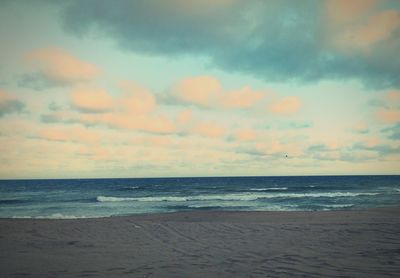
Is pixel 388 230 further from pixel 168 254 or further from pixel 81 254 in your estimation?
pixel 81 254

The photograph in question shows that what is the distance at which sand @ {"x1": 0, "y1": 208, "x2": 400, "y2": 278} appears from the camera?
6.86 meters

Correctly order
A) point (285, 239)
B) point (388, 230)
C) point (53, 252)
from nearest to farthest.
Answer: point (53, 252) < point (285, 239) < point (388, 230)

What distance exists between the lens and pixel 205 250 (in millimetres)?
8797

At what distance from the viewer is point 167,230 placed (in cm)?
1223

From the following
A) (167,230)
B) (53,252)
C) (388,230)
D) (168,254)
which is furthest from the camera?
(167,230)

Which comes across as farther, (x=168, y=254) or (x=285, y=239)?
(x=285, y=239)

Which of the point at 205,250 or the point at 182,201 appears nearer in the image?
the point at 205,250

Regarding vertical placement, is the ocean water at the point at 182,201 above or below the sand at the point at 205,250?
below

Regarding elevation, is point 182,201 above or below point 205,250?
below

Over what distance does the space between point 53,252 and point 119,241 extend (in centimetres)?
208

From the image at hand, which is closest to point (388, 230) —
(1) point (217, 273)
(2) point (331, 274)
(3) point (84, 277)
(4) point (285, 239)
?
(4) point (285, 239)

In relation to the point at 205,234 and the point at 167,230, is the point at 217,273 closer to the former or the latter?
the point at 205,234

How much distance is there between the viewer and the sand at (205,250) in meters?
6.86

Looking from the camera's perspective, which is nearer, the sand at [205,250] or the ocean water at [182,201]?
the sand at [205,250]
